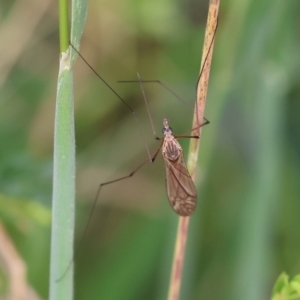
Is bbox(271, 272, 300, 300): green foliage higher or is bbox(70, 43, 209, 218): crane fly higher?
bbox(70, 43, 209, 218): crane fly

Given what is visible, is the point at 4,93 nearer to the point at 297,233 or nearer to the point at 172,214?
the point at 172,214

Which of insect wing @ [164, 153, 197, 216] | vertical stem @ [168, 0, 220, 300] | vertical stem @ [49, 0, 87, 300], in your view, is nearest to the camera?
vertical stem @ [49, 0, 87, 300]

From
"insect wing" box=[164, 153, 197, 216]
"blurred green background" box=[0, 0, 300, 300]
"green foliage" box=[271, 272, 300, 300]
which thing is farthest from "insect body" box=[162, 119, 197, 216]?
"green foliage" box=[271, 272, 300, 300]

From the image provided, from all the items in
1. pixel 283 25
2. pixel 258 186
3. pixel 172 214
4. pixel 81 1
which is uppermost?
pixel 283 25

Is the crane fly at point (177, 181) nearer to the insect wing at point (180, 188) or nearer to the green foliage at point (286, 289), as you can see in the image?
the insect wing at point (180, 188)

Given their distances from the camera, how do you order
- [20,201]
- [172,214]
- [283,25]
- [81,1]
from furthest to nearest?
[172,214], [283,25], [20,201], [81,1]

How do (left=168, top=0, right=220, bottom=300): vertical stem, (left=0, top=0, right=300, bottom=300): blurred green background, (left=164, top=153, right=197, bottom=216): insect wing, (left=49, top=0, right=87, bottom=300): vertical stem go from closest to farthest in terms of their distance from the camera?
(left=49, top=0, right=87, bottom=300): vertical stem
(left=168, top=0, right=220, bottom=300): vertical stem
(left=164, top=153, right=197, bottom=216): insect wing
(left=0, top=0, right=300, bottom=300): blurred green background

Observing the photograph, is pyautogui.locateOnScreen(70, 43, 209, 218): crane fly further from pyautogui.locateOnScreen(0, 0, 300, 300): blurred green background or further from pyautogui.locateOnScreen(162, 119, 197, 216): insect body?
pyautogui.locateOnScreen(0, 0, 300, 300): blurred green background

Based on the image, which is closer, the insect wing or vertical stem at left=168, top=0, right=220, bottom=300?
vertical stem at left=168, top=0, right=220, bottom=300

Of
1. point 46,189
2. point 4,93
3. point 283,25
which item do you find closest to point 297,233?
point 283,25
